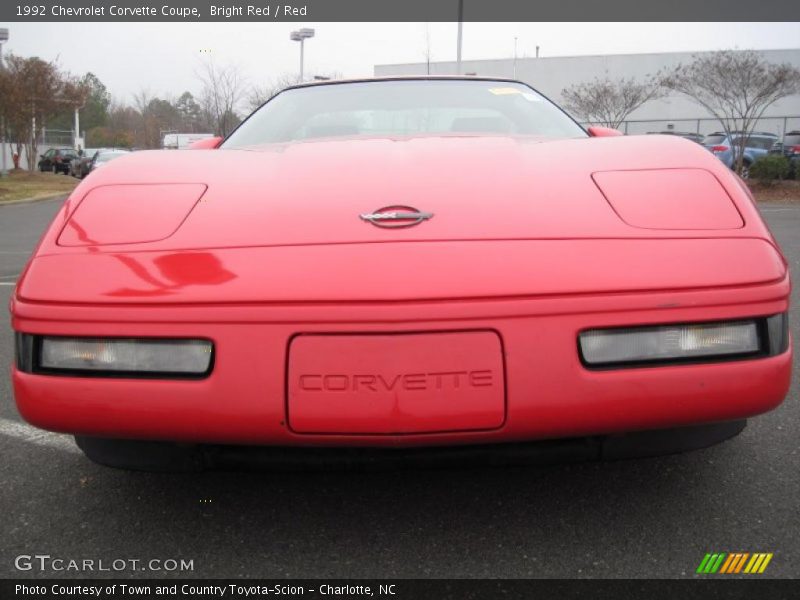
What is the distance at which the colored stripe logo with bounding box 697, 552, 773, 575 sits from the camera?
1.56 metres

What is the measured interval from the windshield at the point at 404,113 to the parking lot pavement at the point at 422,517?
1.21m

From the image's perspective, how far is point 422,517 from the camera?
1.82 meters

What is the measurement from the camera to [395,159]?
1.87 metres

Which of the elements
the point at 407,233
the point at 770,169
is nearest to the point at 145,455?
the point at 407,233

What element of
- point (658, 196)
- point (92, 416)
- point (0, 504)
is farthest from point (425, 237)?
point (0, 504)

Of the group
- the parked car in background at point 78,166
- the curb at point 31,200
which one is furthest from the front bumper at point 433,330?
the parked car in background at point 78,166

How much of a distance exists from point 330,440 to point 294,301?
0.30 meters

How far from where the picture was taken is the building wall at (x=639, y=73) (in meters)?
31.2

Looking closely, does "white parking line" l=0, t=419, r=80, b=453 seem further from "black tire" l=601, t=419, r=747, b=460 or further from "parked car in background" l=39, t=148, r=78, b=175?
"parked car in background" l=39, t=148, r=78, b=175

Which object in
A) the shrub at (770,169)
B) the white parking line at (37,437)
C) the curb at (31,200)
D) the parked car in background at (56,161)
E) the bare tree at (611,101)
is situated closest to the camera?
the white parking line at (37,437)

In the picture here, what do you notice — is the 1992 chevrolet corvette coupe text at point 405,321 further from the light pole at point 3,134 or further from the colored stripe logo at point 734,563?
the light pole at point 3,134

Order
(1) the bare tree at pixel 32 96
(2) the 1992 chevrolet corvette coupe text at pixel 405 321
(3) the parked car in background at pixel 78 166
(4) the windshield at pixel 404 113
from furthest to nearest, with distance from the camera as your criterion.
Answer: (3) the parked car in background at pixel 78 166
(1) the bare tree at pixel 32 96
(4) the windshield at pixel 404 113
(2) the 1992 chevrolet corvette coupe text at pixel 405 321

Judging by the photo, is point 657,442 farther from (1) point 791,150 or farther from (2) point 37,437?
(1) point 791,150

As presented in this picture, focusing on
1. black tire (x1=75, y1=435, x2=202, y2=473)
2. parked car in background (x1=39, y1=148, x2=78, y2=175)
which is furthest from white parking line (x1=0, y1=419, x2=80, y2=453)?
parked car in background (x1=39, y1=148, x2=78, y2=175)
